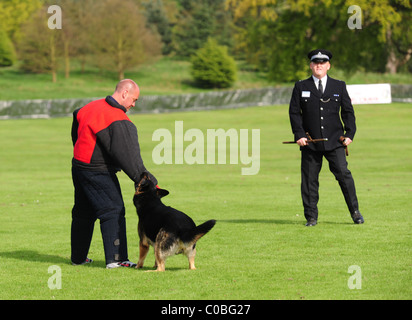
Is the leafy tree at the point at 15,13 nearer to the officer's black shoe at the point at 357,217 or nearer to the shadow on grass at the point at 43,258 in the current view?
the officer's black shoe at the point at 357,217

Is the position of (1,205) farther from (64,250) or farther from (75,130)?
(75,130)

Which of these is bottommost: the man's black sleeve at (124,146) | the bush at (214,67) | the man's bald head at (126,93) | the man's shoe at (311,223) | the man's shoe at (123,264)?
the bush at (214,67)

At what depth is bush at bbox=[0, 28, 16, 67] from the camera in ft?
263

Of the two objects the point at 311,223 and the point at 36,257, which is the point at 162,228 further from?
the point at 311,223

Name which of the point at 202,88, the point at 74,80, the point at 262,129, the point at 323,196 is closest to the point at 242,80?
the point at 202,88

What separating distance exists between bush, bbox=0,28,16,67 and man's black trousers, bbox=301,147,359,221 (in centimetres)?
7369

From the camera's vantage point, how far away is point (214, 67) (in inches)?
2955

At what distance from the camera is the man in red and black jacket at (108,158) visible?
7637mm

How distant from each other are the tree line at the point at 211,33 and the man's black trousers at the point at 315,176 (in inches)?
1378

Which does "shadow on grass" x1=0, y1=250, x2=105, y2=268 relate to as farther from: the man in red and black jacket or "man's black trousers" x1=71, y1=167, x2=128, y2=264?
the man in red and black jacket

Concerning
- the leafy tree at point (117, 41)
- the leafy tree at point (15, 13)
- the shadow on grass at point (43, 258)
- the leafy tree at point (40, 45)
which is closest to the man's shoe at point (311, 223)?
the shadow on grass at point (43, 258)

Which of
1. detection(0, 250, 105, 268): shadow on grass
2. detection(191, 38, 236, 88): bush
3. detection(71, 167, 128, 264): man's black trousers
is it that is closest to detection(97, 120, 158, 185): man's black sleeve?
detection(71, 167, 128, 264): man's black trousers
